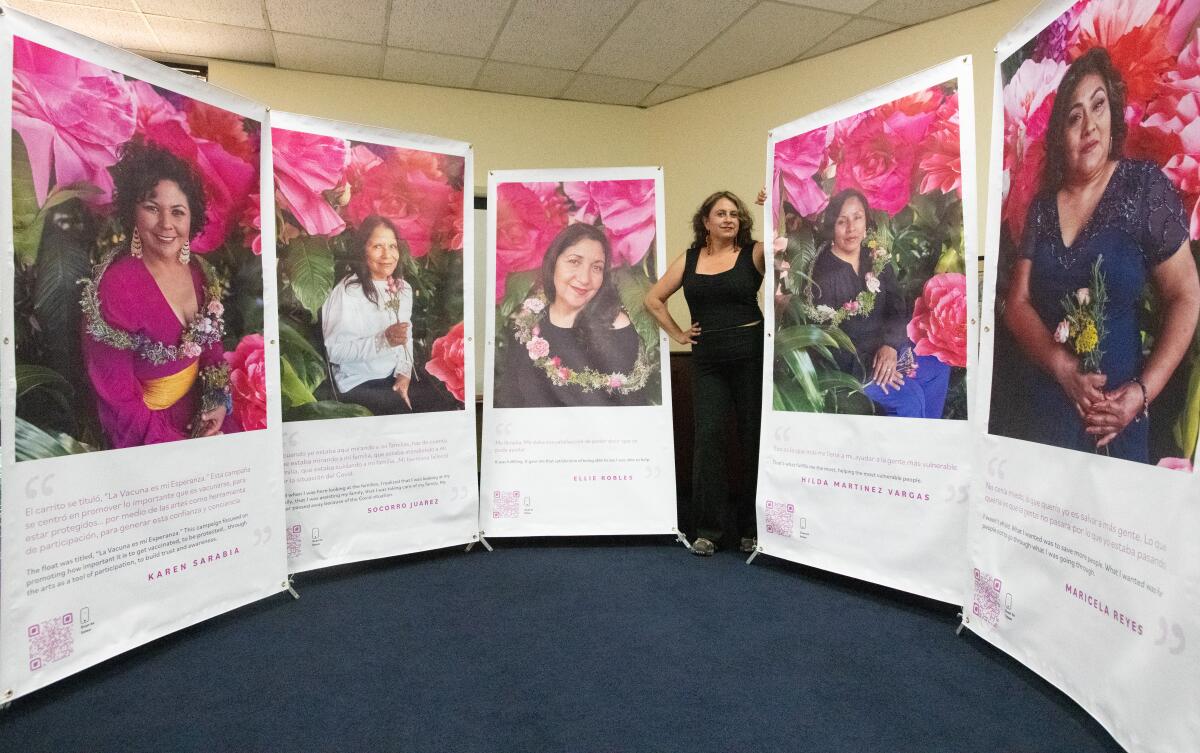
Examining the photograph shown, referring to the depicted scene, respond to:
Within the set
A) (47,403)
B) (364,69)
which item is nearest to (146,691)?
(47,403)

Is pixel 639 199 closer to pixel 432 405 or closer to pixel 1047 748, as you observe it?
pixel 432 405

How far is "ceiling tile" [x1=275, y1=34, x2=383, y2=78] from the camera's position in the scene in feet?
11.2

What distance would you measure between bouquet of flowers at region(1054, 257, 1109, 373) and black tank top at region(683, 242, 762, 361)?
1.20 metres

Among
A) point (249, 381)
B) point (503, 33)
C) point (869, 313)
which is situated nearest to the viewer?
point (249, 381)

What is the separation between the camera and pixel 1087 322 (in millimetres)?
1475

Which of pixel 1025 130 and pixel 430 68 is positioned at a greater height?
pixel 430 68

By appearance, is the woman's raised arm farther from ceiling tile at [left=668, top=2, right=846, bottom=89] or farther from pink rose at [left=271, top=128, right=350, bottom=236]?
ceiling tile at [left=668, top=2, right=846, bottom=89]

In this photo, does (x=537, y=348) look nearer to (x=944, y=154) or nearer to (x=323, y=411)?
(x=323, y=411)

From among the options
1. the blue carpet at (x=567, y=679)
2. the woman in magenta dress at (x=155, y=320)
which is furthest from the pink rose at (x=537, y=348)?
the woman in magenta dress at (x=155, y=320)

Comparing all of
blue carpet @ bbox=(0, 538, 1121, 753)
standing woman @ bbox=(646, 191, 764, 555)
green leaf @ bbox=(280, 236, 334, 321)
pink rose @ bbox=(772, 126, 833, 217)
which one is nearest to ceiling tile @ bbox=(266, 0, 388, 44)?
green leaf @ bbox=(280, 236, 334, 321)

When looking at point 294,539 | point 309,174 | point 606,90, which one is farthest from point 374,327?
point 606,90

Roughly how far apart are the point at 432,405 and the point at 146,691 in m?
1.27

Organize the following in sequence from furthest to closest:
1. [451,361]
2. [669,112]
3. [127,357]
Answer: [669,112] → [451,361] → [127,357]

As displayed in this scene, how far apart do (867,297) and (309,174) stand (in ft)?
6.91
